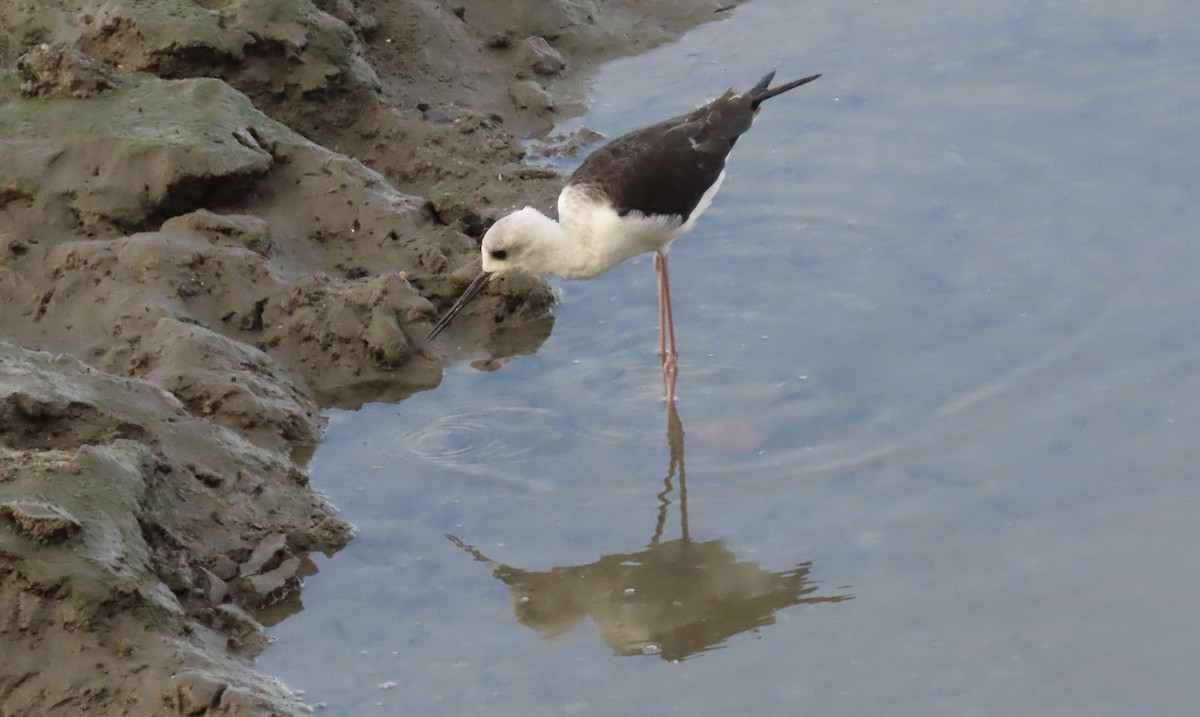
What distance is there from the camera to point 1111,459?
6.06m

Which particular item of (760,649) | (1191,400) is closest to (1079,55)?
(1191,400)

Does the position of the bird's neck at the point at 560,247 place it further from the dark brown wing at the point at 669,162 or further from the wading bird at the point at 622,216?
the dark brown wing at the point at 669,162

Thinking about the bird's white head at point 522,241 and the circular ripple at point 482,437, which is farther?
the bird's white head at point 522,241

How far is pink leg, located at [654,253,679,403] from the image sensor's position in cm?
698

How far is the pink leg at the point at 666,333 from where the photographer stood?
22.9 feet

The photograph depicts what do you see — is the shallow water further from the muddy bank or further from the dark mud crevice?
the dark mud crevice

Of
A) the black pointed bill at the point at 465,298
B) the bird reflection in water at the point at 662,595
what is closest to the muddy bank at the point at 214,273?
the black pointed bill at the point at 465,298

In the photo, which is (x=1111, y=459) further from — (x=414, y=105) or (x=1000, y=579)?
(x=414, y=105)

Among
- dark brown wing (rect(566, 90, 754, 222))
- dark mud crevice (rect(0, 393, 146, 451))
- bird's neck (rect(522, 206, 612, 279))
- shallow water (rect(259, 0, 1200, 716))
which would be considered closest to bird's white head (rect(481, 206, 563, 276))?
bird's neck (rect(522, 206, 612, 279))

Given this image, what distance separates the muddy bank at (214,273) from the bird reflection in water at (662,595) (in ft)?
2.80

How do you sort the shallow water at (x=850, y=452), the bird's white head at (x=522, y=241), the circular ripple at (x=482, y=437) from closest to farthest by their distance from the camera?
1. the shallow water at (x=850, y=452)
2. the circular ripple at (x=482, y=437)
3. the bird's white head at (x=522, y=241)

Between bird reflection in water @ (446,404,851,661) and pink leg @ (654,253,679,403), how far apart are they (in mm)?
1138

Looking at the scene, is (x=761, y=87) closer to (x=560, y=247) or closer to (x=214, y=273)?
(x=560, y=247)

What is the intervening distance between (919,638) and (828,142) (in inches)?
164
